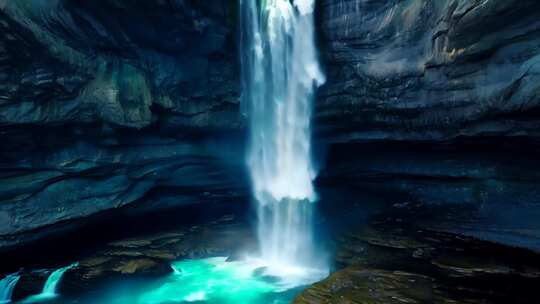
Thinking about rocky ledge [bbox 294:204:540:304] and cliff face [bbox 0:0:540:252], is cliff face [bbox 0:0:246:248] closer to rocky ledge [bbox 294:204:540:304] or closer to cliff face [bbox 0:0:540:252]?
cliff face [bbox 0:0:540:252]

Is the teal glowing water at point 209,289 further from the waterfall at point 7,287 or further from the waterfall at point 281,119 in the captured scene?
the waterfall at point 7,287

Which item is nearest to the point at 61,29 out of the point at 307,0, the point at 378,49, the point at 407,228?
the point at 307,0

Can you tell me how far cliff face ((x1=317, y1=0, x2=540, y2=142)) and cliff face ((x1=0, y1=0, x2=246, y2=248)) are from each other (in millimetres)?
4913

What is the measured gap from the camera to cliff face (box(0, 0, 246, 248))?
14.2 m

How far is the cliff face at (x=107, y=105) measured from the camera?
1420 centimetres

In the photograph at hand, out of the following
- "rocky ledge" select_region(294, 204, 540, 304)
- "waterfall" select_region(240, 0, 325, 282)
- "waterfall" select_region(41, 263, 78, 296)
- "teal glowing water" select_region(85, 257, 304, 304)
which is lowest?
"teal glowing water" select_region(85, 257, 304, 304)

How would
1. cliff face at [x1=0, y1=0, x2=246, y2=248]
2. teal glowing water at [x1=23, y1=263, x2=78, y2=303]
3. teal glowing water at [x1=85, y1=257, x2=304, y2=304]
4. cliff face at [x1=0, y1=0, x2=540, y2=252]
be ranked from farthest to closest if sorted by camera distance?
1. teal glowing water at [x1=23, y1=263, x2=78, y2=303]
2. teal glowing water at [x1=85, y1=257, x2=304, y2=304]
3. cliff face at [x1=0, y1=0, x2=246, y2=248]
4. cliff face at [x1=0, y1=0, x2=540, y2=252]

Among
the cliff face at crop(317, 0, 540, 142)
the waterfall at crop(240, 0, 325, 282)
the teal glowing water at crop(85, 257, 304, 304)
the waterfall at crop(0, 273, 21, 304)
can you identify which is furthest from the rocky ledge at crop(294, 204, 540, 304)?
the waterfall at crop(0, 273, 21, 304)

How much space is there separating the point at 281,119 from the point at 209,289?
335 inches

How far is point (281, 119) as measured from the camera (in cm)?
1969

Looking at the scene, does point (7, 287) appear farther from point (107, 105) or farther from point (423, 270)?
point (423, 270)

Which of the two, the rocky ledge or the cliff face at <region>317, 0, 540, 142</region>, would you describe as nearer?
the rocky ledge

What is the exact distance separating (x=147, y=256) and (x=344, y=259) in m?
9.12

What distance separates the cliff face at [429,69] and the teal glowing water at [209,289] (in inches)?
300
